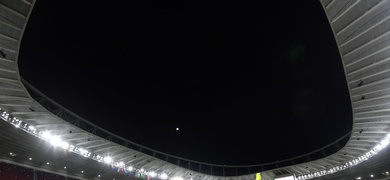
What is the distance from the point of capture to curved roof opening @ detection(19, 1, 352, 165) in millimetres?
14961

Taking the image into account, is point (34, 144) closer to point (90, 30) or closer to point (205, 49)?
point (90, 30)

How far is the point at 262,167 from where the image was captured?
43125 mm

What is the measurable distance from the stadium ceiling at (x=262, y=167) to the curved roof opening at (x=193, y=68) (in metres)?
1.63

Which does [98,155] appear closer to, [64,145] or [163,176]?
[64,145]

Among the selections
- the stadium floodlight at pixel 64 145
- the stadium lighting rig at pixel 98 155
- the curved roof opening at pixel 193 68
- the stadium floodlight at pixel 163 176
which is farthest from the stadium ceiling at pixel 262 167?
the curved roof opening at pixel 193 68

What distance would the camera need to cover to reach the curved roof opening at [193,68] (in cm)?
A: 1496

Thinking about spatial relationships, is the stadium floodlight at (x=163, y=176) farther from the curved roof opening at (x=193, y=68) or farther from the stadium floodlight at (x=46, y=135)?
the stadium floodlight at (x=46, y=135)

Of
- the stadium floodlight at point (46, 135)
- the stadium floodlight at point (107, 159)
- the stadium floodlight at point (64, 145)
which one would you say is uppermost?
the stadium floodlight at point (46, 135)

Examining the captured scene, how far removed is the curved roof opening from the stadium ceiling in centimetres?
163

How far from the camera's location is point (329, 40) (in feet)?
55.2

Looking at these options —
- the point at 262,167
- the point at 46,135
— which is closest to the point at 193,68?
the point at 46,135

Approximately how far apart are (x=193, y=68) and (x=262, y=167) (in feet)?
101

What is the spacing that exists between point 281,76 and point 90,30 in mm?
14894

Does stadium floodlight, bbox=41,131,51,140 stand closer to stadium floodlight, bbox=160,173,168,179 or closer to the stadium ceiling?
the stadium ceiling
